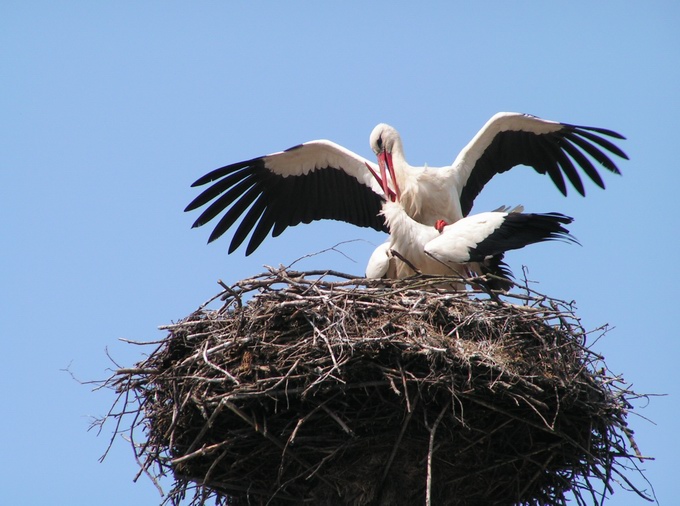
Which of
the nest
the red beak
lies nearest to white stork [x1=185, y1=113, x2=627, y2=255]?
the red beak

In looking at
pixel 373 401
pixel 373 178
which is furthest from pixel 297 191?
pixel 373 401

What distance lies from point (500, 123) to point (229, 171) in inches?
92.6

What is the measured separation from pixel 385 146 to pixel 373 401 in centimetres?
323

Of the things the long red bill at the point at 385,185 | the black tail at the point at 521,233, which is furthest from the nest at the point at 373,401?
the long red bill at the point at 385,185

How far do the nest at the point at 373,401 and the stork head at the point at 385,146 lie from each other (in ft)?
7.82

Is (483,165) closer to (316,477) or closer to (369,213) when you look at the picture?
(369,213)

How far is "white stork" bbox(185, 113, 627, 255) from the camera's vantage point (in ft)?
30.2

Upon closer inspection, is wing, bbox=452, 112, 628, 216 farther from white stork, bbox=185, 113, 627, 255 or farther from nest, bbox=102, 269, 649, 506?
nest, bbox=102, 269, 649, 506

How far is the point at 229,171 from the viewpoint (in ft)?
31.1

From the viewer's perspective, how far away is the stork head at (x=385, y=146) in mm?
9258

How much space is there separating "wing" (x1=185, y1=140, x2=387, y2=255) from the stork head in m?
0.29

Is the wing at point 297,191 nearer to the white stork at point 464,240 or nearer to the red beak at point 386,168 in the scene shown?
the red beak at point 386,168

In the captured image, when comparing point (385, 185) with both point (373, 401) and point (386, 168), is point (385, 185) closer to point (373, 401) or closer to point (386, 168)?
point (386, 168)

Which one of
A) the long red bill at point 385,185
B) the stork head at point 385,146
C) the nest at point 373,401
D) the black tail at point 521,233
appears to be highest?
the stork head at point 385,146
